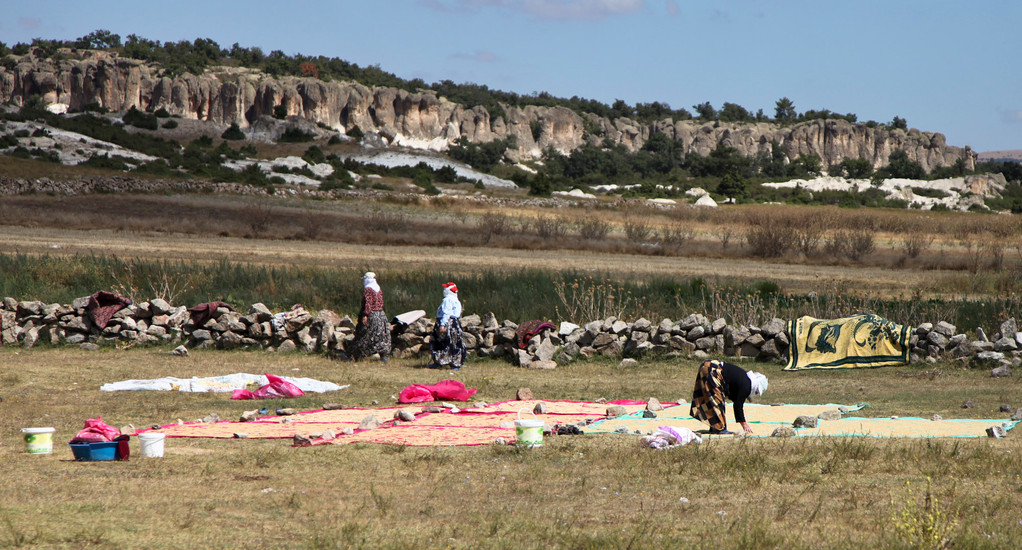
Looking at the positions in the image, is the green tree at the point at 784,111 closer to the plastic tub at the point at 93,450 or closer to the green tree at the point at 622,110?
the green tree at the point at 622,110

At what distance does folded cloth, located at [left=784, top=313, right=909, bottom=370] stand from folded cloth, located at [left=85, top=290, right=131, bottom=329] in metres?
12.3

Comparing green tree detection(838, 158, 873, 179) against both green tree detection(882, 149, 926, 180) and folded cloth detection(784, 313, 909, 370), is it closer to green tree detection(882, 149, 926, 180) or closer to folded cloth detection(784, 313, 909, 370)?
green tree detection(882, 149, 926, 180)

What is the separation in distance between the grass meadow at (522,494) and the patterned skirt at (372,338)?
5.56m

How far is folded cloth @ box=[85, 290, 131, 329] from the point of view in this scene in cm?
1778

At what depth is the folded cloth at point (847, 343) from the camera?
15.5 meters

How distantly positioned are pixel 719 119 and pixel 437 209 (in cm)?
11626

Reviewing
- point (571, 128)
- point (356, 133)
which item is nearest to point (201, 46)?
point (356, 133)

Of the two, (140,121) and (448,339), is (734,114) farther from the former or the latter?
(448,339)

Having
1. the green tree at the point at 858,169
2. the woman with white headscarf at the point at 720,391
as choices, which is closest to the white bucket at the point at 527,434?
the woman with white headscarf at the point at 720,391

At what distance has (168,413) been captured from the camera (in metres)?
11.3

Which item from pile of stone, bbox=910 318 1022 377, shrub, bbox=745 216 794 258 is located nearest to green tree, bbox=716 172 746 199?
shrub, bbox=745 216 794 258

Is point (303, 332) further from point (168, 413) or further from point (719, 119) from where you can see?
point (719, 119)

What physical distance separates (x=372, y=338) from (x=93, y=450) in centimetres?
828

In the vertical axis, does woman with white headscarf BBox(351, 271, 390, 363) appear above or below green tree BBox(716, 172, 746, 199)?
below
